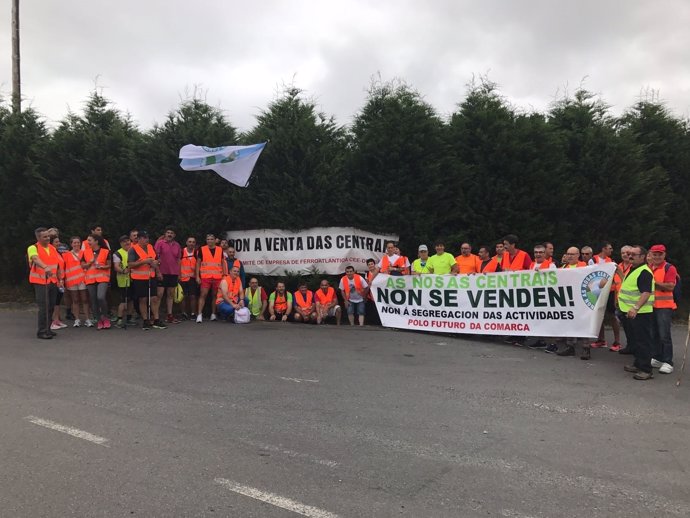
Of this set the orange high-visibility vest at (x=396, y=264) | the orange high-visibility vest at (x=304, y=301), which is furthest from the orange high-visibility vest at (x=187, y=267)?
the orange high-visibility vest at (x=396, y=264)

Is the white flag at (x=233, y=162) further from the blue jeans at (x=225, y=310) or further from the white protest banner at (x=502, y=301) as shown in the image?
the white protest banner at (x=502, y=301)

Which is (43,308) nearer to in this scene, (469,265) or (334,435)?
(334,435)

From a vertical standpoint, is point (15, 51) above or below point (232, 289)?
above

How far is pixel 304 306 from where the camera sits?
11234 mm

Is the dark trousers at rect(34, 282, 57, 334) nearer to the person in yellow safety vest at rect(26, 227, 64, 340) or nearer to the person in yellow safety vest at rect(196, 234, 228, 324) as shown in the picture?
the person in yellow safety vest at rect(26, 227, 64, 340)

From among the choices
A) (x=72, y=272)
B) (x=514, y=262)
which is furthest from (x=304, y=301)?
(x=72, y=272)

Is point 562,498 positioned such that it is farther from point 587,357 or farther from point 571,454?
point 587,357

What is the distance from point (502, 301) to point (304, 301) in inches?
166

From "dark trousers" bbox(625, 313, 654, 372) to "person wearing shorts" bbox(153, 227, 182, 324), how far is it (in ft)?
27.7

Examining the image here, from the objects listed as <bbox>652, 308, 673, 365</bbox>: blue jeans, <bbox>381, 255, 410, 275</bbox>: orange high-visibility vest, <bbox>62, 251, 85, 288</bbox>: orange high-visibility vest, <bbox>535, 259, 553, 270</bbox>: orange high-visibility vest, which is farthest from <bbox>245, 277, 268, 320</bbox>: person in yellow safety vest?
<bbox>652, 308, 673, 365</bbox>: blue jeans

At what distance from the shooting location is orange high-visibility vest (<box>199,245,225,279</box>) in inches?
444

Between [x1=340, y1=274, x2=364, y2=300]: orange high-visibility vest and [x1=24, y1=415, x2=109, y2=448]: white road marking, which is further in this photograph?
[x1=340, y1=274, x2=364, y2=300]: orange high-visibility vest

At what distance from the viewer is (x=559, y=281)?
28.8ft

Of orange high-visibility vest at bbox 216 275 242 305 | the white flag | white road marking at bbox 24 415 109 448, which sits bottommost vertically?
white road marking at bbox 24 415 109 448
